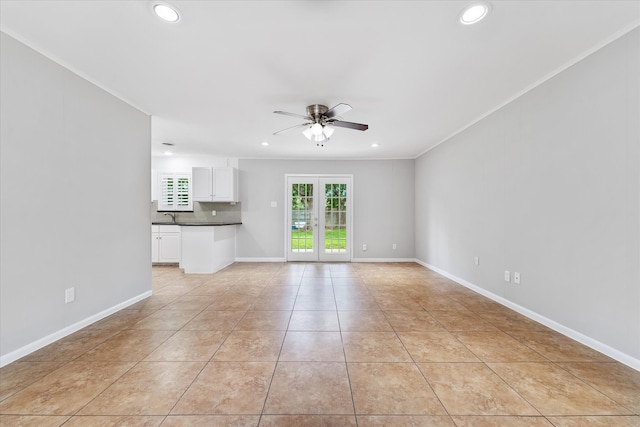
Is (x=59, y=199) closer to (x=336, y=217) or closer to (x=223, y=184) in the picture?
(x=223, y=184)

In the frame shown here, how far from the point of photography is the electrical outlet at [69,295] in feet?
7.90

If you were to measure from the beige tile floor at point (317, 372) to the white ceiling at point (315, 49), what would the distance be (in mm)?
2439

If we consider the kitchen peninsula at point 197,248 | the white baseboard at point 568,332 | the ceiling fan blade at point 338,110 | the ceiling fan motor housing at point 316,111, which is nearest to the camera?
the white baseboard at point 568,332

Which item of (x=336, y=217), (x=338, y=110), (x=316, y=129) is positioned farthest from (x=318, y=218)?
(x=338, y=110)

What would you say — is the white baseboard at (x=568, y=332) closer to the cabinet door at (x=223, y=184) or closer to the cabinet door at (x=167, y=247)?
the cabinet door at (x=223, y=184)

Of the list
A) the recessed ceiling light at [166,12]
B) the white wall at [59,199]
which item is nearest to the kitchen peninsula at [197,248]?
the white wall at [59,199]

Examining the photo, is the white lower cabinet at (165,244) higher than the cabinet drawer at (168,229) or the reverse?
the reverse

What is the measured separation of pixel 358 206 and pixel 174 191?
429 cm

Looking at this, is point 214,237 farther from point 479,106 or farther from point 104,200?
point 479,106

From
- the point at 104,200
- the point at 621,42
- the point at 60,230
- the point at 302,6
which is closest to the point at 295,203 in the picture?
the point at 104,200

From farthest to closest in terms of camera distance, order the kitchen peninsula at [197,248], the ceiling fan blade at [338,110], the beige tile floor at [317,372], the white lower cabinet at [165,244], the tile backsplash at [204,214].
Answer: the tile backsplash at [204,214]
the white lower cabinet at [165,244]
the kitchen peninsula at [197,248]
the ceiling fan blade at [338,110]
the beige tile floor at [317,372]

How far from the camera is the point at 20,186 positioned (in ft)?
6.70

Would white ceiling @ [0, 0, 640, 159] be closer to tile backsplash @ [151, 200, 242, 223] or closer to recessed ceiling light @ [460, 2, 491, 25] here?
recessed ceiling light @ [460, 2, 491, 25]

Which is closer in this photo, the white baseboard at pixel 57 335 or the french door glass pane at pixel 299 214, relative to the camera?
the white baseboard at pixel 57 335
